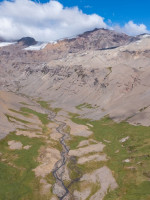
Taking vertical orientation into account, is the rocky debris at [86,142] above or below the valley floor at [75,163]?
below

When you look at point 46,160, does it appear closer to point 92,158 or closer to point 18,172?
point 18,172

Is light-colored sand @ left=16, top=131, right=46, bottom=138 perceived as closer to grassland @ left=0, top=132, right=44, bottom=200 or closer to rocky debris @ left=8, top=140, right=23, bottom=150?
grassland @ left=0, top=132, right=44, bottom=200

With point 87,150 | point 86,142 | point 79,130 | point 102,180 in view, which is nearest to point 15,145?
point 87,150

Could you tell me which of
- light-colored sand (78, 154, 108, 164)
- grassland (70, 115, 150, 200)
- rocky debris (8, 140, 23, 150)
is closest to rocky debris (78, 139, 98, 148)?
grassland (70, 115, 150, 200)

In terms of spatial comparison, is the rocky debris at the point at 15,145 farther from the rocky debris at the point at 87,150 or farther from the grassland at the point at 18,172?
the rocky debris at the point at 87,150

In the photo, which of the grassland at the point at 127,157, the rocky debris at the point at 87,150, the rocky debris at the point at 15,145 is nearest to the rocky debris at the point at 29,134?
the rocky debris at the point at 15,145

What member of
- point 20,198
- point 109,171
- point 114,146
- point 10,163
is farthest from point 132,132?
point 20,198
